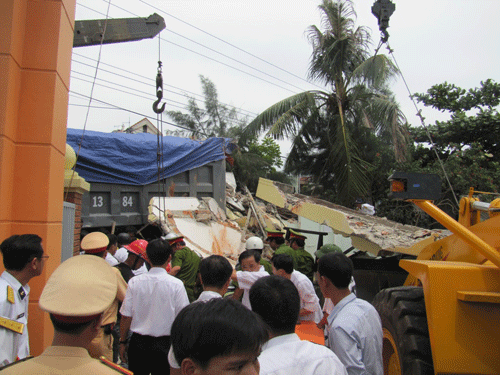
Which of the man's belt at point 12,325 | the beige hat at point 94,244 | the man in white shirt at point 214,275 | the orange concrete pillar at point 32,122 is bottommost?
the man's belt at point 12,325

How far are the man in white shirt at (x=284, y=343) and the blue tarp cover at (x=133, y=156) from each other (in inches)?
299

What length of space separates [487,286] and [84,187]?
15.5 ft

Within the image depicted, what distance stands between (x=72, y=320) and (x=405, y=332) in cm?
233

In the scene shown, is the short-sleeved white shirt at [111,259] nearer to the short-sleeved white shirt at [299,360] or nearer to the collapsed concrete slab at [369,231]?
the collapsed concrete slab at [369,231]

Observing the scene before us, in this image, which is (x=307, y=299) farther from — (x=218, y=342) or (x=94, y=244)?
(x=218, y=342)

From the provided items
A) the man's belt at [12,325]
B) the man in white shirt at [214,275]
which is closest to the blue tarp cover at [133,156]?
the man in white shirt at [214,275]

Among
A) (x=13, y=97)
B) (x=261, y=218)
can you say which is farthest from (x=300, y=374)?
(x=261, y=218)

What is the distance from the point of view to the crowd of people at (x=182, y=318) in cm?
142

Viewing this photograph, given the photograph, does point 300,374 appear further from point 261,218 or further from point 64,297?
point 261,218

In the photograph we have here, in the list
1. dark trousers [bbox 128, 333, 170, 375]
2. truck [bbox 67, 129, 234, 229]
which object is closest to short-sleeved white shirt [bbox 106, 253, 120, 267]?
dark trousers [bbox 128, 333, 170, 375]

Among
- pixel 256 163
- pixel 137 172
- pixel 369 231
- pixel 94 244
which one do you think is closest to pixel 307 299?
pixel 94 244

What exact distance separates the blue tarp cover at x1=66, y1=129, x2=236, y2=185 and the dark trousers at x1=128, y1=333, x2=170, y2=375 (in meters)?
6.07

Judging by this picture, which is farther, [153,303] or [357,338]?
[153,303]

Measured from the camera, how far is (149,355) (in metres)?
3.53
